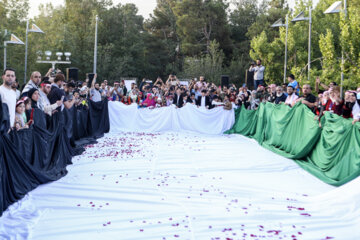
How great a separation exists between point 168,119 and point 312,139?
9.73 meters

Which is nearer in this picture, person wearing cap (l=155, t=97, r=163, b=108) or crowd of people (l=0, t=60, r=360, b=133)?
crowd of people (l=0, t=60, r=360, b=133)

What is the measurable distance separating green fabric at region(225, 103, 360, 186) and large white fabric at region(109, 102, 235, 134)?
9.65 feet

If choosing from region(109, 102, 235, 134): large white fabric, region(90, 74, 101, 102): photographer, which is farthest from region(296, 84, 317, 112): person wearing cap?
region(90, 74, 101, 102): photographer

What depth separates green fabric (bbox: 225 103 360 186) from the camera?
25.7 feet

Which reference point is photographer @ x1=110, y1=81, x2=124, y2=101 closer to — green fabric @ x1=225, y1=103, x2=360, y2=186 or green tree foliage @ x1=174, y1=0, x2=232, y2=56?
green fabric @ x1=225, y1=103, x2=360, y2=186

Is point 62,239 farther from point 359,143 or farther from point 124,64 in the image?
point 124,64

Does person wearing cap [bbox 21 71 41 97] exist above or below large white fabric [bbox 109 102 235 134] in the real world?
above

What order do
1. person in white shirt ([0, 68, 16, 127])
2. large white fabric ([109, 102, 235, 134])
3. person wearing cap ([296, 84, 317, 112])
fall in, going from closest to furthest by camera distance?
person in white shirt ([0, 68, 16, 127]) < person wearing cap ([296, 84, 317, 112]) < large white fabric ([109, 102, 235, 134])

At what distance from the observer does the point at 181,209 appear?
6.31 metres

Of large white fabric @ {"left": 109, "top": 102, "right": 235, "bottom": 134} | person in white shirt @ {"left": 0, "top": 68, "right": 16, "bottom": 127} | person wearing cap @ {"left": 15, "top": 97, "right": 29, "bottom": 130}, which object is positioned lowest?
large white fabric @ {"left": 109, "top": 102, "right": 235, "bottom": 134}

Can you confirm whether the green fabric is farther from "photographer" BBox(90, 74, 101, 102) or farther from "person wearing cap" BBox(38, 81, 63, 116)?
"photographer" BBox(90, 74, 101, 102)

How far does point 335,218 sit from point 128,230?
114 inches

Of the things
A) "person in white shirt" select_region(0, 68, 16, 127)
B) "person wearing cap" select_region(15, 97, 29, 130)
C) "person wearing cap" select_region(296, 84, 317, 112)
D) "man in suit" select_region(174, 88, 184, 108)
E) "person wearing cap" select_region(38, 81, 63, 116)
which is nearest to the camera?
"person in white shirt" select_region(0, 68, 16, 127)

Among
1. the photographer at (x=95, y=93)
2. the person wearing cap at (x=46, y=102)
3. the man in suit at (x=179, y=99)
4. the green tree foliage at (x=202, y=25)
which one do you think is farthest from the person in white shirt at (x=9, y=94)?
the green tree foliage at (x=202, y=25)
